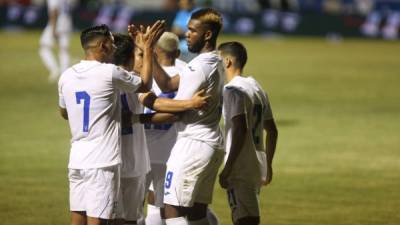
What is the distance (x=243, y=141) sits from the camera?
848 cm

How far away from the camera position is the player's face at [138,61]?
28.4 feet

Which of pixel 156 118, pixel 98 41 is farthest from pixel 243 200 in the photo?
pixel 98 41

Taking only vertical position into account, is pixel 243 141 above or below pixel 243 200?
above

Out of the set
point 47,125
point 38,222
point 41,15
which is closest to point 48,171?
point 38,222

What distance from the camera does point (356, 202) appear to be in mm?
12117

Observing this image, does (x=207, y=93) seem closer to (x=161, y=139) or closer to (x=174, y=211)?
(x=174, y=211)

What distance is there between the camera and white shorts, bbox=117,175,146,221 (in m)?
8.61

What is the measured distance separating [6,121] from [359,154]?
7.09 m

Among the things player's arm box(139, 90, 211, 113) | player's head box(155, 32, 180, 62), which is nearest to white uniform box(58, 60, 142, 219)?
player's arm box(139, 90, 211, 113)

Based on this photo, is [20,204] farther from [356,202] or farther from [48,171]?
[356,202]

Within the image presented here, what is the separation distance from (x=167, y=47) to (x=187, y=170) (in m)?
1.58

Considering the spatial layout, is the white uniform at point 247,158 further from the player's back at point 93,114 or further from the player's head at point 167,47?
the player's back at point 93,114

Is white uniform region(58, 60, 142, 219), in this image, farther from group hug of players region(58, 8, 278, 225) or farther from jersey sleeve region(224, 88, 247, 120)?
jersey sleeve region(224, 88, 247, 120)

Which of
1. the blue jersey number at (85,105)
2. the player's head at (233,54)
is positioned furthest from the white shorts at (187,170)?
the player's head at (233,54)
